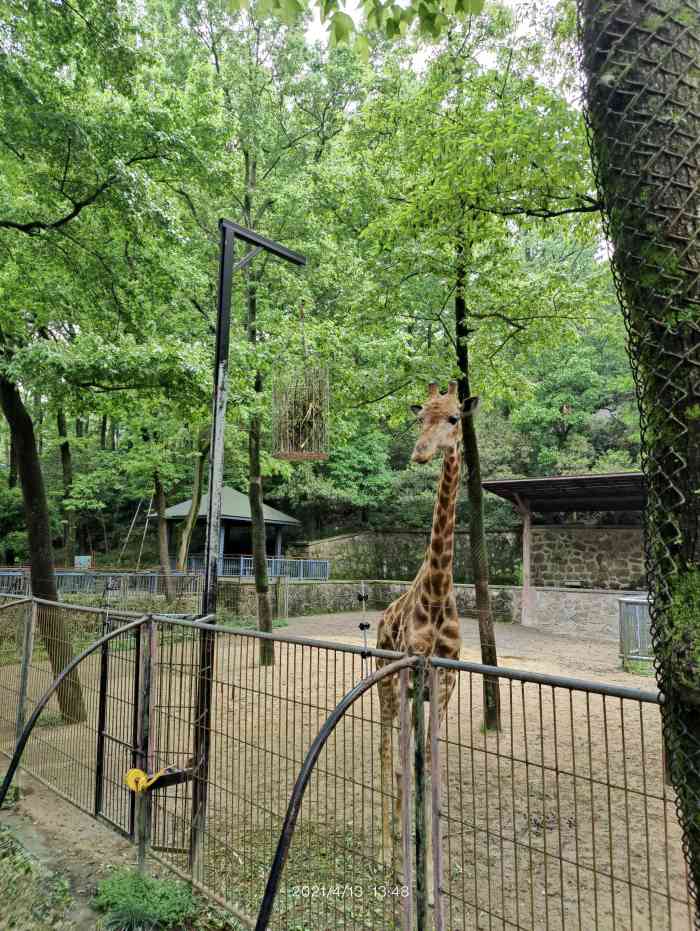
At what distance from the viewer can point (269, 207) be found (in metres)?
12.3

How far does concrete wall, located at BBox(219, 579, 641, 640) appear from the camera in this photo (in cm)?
1524

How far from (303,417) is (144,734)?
462cm

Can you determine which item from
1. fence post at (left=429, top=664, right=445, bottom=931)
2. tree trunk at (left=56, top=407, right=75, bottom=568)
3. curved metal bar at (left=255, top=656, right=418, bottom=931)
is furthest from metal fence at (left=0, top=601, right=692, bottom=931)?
tree trunk at (left=56, top=407, right=75, bottom=568)

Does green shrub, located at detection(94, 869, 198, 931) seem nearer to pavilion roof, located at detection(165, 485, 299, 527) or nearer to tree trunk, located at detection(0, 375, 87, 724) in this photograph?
tree trunk, located at detection(0, 375, 87, 724)

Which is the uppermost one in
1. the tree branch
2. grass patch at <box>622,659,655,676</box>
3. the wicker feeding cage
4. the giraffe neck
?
the tree branch

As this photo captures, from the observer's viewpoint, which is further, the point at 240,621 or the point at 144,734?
the point at 240,621

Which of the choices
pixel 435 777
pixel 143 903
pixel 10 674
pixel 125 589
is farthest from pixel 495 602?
pixel 435 777

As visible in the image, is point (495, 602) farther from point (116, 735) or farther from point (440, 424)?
point (116, 735)

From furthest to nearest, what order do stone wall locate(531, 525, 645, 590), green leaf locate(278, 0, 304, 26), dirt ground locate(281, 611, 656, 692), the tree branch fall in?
1. stone wall locate(531, 525, 645, 590)
2. dirt ground locate(281, 611, 656, 692)
3. the tree branch
4. green leaf locate(278, 0, 304, 26)

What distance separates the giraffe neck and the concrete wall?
11.9 m

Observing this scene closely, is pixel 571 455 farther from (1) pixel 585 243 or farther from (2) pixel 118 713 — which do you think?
(2) pixel 118 713

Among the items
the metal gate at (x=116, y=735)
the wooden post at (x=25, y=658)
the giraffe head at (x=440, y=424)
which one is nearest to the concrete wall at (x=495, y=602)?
the wooden post at (x=25, y=658)

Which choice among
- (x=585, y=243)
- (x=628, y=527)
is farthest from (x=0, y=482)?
(x=585, y=243)

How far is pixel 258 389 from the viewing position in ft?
38.6
